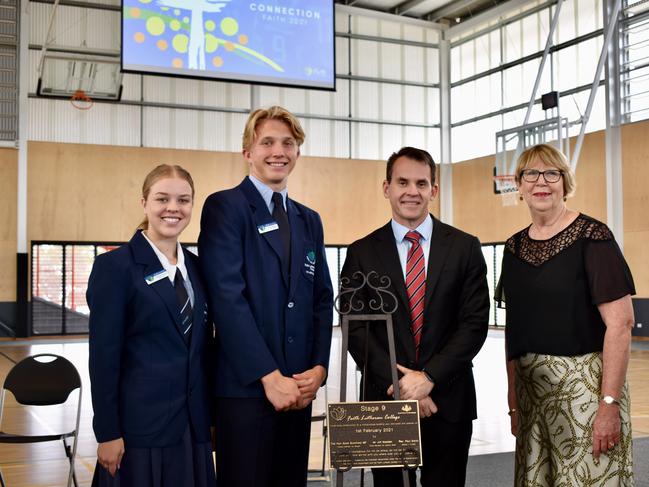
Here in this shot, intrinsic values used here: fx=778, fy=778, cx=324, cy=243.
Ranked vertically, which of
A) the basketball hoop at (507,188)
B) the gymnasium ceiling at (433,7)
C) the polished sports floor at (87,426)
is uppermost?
the gymnasium ceiling at (433,7)

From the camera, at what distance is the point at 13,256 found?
58.5 feet

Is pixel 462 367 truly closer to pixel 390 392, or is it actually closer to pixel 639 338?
pixel 390 392

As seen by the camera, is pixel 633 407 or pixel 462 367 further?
pixel 633 407

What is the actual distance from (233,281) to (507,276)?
3.97ft

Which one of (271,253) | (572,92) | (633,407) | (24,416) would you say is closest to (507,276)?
(271,253)

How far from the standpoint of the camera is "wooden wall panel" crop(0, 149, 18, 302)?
17.7 m

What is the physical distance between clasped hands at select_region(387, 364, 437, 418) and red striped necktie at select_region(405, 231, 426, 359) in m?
0.14

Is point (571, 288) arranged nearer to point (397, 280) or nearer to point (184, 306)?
point (397, 280)

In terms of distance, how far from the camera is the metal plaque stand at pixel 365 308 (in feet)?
9.03

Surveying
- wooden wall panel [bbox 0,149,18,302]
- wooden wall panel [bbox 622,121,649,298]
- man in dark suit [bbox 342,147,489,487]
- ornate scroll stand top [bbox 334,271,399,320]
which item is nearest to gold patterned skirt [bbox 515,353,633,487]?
man in dark suit [bbox 342,147,489,487]

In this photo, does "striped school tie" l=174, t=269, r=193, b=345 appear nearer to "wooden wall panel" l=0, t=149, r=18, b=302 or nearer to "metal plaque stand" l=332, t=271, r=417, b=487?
"metal plaque stand" l=332, t=271, r=417, b=487

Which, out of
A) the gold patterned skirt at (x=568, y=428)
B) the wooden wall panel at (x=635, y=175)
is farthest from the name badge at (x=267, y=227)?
the wooden wall panel at (x=635, y=175)

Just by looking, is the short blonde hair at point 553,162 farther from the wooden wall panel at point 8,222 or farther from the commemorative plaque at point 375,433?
the wooden wall panel at point 8,222

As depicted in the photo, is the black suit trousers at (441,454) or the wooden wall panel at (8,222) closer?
the black suit trousers at (441,454)
